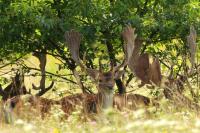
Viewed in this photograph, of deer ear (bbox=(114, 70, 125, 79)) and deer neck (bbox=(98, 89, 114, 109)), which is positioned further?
deer ear (bbox=(114, 70, 125, 79))

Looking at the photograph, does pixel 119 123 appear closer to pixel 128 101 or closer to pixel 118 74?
pixel 128 101

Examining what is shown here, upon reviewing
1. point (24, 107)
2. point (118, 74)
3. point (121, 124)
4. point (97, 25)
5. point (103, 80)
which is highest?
point (97, 25)

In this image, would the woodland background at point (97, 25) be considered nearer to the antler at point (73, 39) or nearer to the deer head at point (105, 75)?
the antler at point (73, 39)

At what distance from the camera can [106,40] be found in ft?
37.3

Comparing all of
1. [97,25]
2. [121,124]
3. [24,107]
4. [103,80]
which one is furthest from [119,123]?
[97,25]

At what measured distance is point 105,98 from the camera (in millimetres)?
10094

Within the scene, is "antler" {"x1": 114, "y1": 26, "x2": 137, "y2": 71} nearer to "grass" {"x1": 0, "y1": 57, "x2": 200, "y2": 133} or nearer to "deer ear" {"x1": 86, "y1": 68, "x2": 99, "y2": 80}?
"deer ear" {"x1": 86, "y1": 68, "x2": 99, "y2": 80}

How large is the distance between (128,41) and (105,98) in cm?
106

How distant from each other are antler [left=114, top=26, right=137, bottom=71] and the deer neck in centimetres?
50

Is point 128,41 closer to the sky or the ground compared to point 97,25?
closer to the ground

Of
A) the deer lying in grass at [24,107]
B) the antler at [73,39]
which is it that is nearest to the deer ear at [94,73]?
the antler at [73,39]

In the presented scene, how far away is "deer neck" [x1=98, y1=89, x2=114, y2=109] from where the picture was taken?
10.0m

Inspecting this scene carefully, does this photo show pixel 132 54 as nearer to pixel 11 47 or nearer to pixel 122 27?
pixel 122 27

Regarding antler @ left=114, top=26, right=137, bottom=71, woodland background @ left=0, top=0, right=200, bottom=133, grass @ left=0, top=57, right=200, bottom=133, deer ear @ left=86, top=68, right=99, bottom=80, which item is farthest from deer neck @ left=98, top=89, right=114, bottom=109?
grass @ left=0, top=57, right=200, bottom=133
